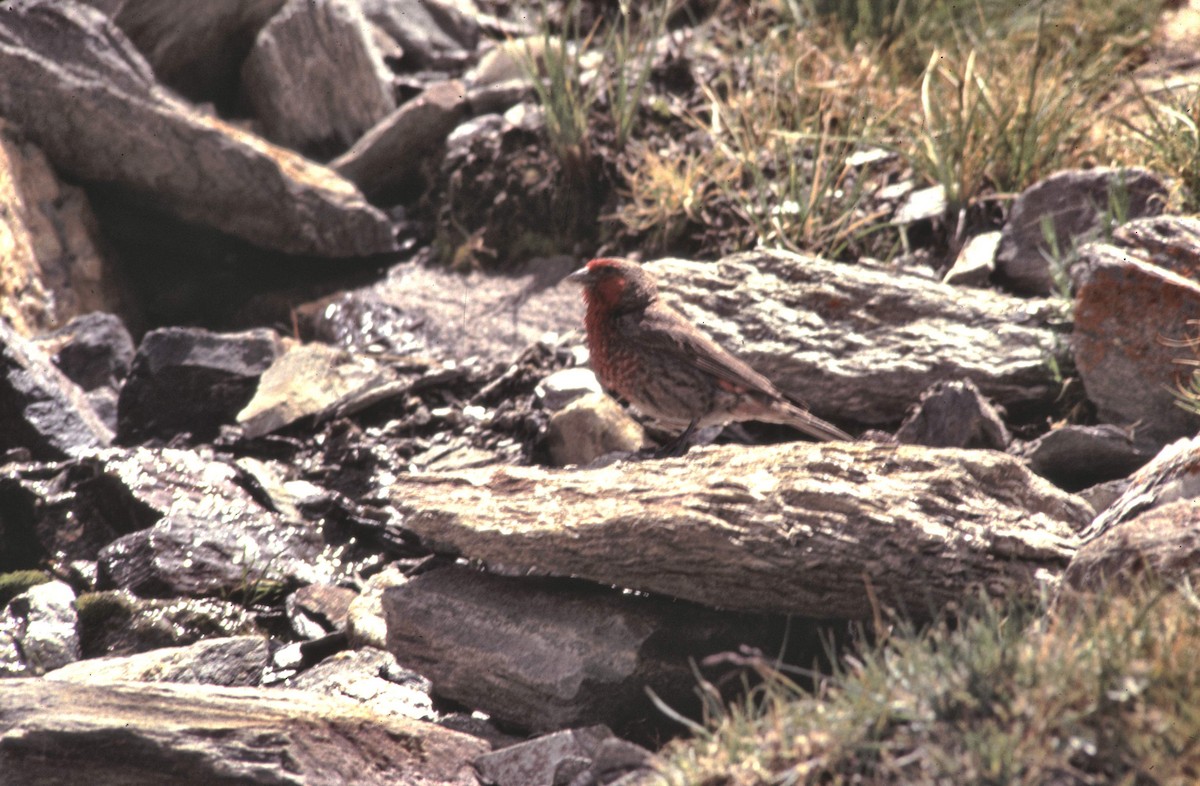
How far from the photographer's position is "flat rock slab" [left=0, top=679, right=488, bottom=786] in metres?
3.19

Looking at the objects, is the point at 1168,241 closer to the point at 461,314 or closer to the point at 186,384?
the point at 461,314

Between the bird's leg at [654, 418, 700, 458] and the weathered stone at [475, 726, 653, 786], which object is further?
the bird's leg at [654, 418, 700, 458]

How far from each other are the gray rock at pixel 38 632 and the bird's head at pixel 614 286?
2.21 m

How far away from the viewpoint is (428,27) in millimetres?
9383

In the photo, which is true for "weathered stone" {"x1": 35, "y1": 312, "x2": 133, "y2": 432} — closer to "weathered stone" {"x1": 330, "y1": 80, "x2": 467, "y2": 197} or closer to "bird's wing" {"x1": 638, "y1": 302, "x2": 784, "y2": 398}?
"weathered stone" {"x1": 330, "y1": 80, "x2": 467, "y2": 197}

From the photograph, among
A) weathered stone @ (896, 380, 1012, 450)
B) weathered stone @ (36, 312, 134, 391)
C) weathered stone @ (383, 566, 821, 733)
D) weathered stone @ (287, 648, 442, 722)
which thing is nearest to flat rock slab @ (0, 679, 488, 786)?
weathered stone @ (383, 566, 821, 733)

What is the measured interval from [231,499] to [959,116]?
3.99m

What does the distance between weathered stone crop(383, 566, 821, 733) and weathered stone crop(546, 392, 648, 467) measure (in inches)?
55.2

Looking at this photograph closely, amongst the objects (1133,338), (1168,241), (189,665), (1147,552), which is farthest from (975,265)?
(189,665)

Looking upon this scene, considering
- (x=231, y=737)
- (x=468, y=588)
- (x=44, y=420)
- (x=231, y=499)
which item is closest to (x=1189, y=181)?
(x=468, y=588)

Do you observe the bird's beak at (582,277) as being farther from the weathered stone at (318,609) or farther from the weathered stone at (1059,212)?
the weathered stone at (1059,212)

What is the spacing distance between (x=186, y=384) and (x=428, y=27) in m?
4.30

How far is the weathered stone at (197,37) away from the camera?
8148mm

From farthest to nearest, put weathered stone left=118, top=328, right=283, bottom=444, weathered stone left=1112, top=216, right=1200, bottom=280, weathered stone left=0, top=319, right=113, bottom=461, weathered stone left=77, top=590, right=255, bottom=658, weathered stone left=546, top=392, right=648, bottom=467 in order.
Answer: weathered stone left=118, top=328, right=283, bottom=444
weathered stone left=0, top=319, right=113, bottom=461
weathered stone left=546, top=392, right=648, bottom=467
weathered stone left=1112, top=216, right=1200, bottom=280
weathered stone left=77, top=590, right=255, bottom=658
